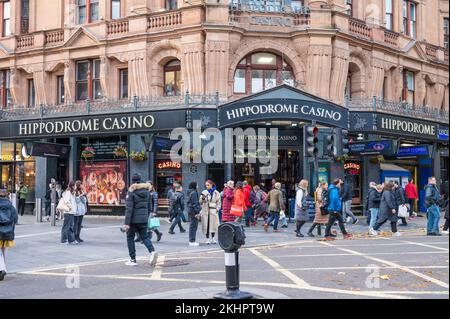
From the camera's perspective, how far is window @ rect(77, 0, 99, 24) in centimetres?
2578

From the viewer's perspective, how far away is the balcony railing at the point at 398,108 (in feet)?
79.0

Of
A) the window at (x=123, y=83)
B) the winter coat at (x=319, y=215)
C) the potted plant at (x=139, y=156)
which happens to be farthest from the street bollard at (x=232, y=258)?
the window at (x=123, y=83)

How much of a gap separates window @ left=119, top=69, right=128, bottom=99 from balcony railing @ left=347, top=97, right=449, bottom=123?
9712mm

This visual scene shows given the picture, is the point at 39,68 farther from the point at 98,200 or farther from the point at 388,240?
the point at 388,240

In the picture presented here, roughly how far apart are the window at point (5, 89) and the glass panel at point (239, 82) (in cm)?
1204

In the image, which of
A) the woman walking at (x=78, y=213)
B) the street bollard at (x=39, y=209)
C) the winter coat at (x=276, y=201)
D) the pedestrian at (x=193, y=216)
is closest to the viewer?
the pedestrian at (x=193, y=216)

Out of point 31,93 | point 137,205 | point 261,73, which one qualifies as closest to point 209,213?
point 137,205

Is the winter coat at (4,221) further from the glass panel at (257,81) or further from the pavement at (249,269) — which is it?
the glass panel at (257,81)

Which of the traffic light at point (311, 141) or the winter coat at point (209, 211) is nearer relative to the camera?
the winter coat at point (209, 211)

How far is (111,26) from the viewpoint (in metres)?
24.8

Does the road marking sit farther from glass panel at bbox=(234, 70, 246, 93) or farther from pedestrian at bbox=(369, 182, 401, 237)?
glass panel at bbox=(234, 70, 246, 93)

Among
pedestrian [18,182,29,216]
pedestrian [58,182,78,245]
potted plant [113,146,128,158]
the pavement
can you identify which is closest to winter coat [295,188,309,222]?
the pavement
